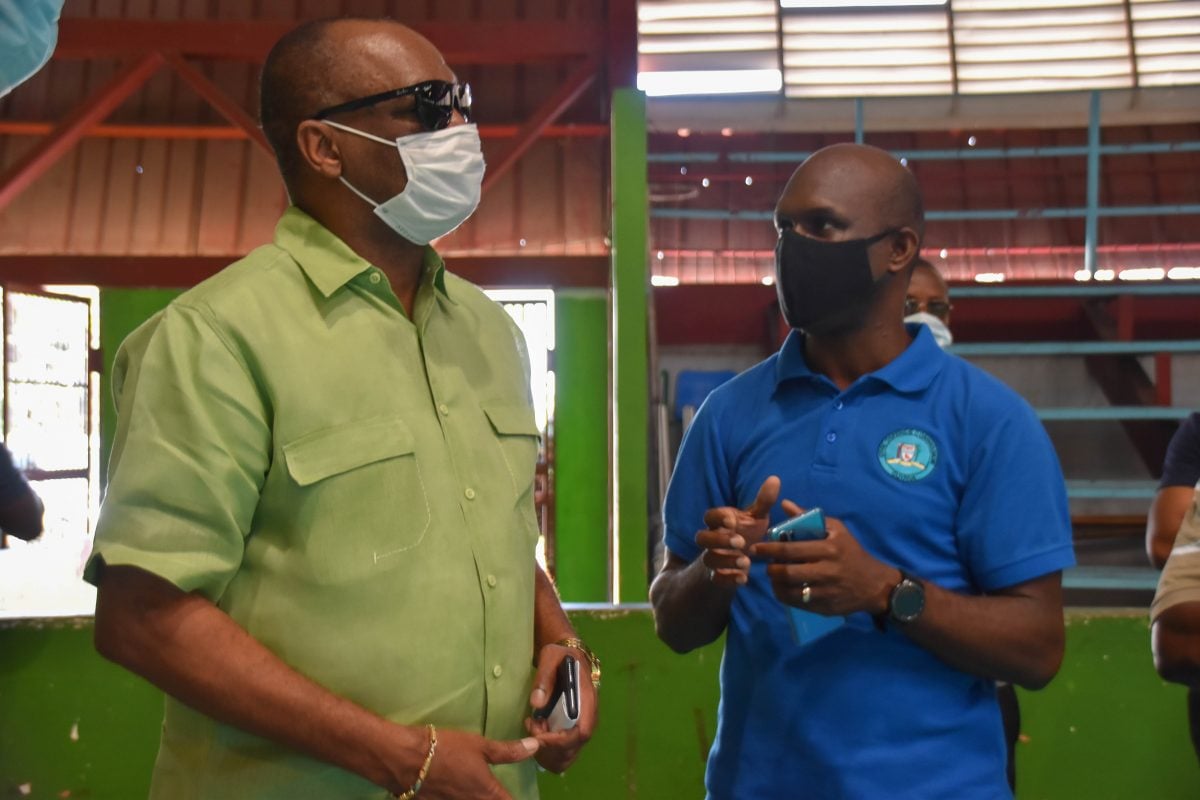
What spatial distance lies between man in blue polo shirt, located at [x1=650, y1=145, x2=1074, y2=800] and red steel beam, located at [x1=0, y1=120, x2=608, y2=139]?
7.13 m

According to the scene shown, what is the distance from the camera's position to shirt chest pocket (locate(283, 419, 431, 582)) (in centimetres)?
130

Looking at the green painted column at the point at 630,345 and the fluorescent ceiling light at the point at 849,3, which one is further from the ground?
the fluorescent ceiling light at the point at 849,3

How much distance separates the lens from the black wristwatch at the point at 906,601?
1484mm

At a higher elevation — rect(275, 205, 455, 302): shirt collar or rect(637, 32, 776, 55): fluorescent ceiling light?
rect(637, 32, 776, 55): fluorescent ceiling light

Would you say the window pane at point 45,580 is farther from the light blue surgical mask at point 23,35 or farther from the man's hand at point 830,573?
the man's hand at point 830,573

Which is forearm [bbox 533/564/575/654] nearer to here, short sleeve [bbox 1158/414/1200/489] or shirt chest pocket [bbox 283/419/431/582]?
shirt chest pocket [bbox 283/419/431/582]

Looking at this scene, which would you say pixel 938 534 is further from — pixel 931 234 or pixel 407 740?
pixel 931 234

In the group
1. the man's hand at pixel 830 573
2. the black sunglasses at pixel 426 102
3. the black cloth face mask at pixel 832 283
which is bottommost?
the man's hand at pixel 830 573

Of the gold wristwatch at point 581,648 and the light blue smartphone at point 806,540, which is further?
the gold wristwatch at point 581,648

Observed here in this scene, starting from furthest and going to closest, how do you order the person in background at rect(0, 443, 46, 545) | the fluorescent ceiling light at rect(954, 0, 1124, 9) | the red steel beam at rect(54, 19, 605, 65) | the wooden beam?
1. the wooden beam
2. the fluorescent ceiling light at rect(954, 0, 1124, 9)
3. the red steel beam at rect(54, 19, 605, 65)
4. the person in background at rect(0, 443, 46, 545)

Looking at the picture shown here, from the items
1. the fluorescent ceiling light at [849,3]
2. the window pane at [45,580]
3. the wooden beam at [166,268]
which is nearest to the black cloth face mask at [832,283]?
the window pane at [45,580]

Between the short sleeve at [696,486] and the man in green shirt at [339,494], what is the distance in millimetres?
283

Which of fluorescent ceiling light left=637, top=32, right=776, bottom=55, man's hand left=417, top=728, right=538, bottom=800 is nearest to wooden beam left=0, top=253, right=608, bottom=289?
fluorescent ceiling light left=637, top=32, right=776, bottom=55

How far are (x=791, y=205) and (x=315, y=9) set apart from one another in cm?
792
